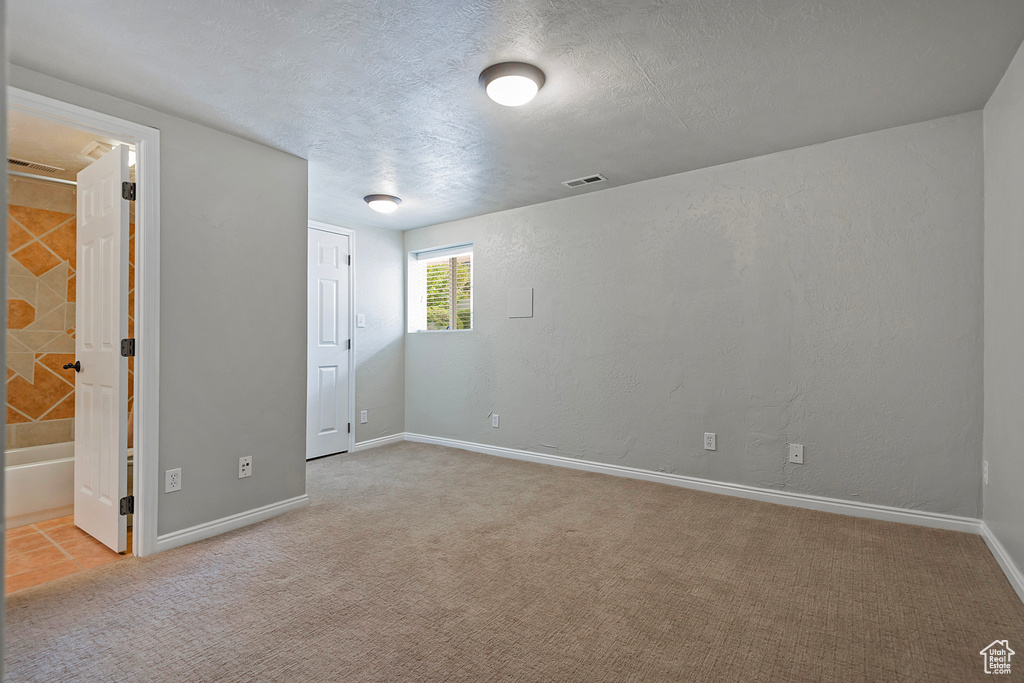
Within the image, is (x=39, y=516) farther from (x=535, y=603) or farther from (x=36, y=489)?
(x=535, y=603)

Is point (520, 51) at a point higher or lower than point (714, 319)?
higher

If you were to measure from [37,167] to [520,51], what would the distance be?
3.48 metres

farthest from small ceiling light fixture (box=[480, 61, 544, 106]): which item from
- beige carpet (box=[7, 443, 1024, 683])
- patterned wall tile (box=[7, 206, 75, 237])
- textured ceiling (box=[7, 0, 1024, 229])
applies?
patterned wall tile (box=[7, 206, 75, 237])

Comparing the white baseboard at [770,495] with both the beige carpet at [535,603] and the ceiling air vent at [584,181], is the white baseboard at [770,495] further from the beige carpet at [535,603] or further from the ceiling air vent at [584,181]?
the ceiling air vent at [584,181]

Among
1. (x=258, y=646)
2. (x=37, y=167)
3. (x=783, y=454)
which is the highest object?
(x=37, y=167)

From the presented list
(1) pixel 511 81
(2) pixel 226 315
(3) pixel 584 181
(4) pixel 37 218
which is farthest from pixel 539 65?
(4) pixel 37 218

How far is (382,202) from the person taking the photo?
429cm

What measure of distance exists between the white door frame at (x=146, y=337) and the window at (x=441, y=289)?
9.29ft

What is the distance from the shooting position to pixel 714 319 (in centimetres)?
366

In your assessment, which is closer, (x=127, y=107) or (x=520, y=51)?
(x=520, y=51)

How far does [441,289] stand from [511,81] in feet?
11.0

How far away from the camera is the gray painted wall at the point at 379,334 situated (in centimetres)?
516

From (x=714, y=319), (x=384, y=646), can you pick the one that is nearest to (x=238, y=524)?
(x=384, y=646)

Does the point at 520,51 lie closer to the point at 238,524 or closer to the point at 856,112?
the point at 856,112
